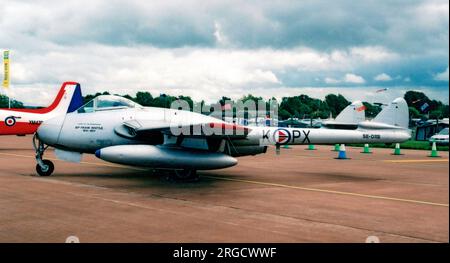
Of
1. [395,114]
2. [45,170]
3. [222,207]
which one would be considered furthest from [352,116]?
[45,170]

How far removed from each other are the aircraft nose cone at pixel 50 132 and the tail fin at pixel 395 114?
8906 millimetres

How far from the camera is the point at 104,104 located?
473 inches

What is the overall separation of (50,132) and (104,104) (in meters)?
1.53

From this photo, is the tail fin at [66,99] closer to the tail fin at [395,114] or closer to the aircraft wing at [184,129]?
the aircraft wing at [184,129]

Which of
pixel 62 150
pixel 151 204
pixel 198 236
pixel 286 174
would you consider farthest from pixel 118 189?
pixel 286 174

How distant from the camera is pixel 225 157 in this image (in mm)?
10977

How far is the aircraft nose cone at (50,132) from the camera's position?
1159cm

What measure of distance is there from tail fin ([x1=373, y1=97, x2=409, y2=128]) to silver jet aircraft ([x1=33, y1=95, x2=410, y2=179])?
0.33m

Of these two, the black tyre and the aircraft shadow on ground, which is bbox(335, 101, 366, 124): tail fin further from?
the black tyre

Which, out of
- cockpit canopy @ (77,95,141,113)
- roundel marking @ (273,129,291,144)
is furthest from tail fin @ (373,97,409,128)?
cockpit canopy @ (77,95,141,113)

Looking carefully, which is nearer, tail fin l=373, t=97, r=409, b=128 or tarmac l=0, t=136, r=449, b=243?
tarmac l=0, t=136, r=449, b=243

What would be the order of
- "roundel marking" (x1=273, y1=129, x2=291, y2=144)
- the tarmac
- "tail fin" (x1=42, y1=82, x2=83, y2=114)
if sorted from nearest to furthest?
1. the tarmac
2. "roundel marking" (x1=273, y1=129, x2=291, y2=144)
3. "tail fin" (x1=42, y1=82, x2=83, y2=114)

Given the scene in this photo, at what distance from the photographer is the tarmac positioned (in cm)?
605

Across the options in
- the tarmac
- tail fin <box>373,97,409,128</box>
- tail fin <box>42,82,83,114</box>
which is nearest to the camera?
the tarmac
